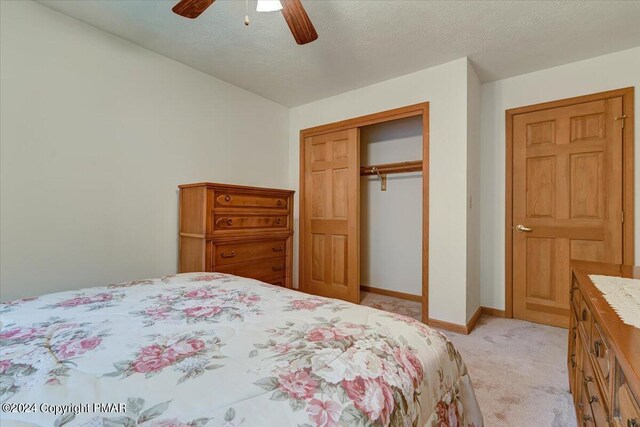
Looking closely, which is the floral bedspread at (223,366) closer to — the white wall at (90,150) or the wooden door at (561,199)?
the white wall at (90,150)

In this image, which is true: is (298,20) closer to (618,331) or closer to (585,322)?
(618,331)

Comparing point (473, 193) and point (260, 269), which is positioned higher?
point (473, 193)

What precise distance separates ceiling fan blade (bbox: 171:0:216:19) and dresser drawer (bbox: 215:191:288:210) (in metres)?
1.27

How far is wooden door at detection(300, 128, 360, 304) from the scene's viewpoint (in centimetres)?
334

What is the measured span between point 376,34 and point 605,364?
2.31m

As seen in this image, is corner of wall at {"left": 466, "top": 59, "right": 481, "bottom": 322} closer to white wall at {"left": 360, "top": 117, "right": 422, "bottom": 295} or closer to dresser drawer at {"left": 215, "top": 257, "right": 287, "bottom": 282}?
white wall at {"left": 360, "top": 117, "right": 422, "bottom": 295}

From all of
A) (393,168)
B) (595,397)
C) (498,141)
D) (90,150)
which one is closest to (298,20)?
(90,150)

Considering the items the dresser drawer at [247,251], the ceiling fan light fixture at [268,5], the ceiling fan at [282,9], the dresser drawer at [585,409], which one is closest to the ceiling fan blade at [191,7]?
the ceiling fan at [282,9]

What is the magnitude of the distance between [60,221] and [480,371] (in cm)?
299

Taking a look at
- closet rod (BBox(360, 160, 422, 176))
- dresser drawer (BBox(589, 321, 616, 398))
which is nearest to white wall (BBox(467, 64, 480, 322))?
closet rod (BBox(360, 160, 422, 176))

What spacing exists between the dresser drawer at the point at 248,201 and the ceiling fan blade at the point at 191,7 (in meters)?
1.27

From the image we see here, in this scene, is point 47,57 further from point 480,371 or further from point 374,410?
point 480,371

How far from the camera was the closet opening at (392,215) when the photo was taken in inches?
140

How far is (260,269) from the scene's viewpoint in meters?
2.78
